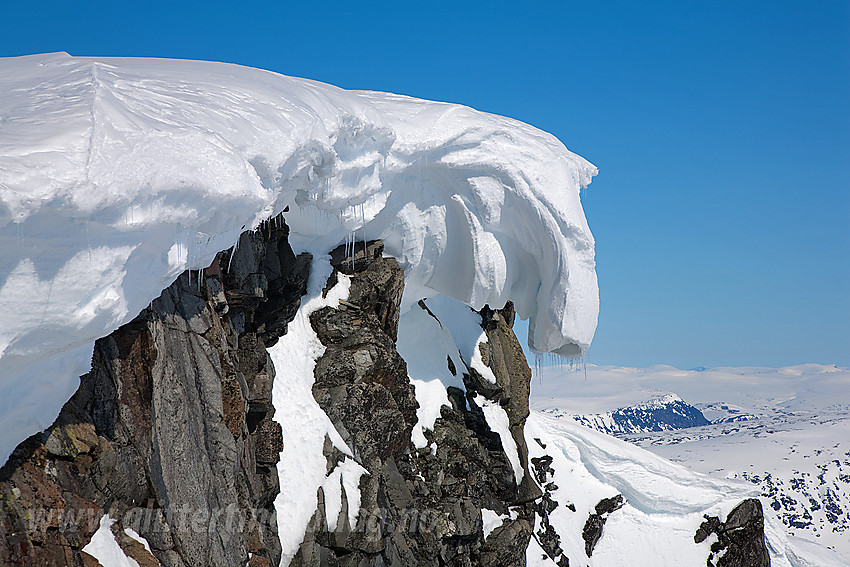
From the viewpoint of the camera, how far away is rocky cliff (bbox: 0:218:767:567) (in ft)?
18.5

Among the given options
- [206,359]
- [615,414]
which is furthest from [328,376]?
[615,414]

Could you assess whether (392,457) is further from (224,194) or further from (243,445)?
(224,194)

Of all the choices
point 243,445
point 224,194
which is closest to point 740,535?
point 243,445

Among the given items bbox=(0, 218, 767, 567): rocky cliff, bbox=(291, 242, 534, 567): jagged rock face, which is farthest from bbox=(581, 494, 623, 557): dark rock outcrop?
bbox=(291, 242, 534, 567): jagged rock face

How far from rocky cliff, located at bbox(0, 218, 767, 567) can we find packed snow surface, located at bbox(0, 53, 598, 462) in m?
0.63

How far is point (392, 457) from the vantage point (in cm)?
1146

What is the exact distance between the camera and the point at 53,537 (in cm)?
523

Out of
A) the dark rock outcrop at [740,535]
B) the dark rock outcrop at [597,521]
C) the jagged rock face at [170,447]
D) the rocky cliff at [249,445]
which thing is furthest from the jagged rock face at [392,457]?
the dark rock outcrop at [740,535]

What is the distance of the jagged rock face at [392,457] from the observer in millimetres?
9914

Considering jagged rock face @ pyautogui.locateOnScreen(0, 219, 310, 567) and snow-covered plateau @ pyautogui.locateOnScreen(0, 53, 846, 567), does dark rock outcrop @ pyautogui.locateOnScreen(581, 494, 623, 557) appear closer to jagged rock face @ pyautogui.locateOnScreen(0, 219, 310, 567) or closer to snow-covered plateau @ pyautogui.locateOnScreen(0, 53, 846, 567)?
snow-covered plateau @ pyautogui.locateOnScreen(0, 53, 846, 567)

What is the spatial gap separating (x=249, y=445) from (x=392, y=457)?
11.8 feet

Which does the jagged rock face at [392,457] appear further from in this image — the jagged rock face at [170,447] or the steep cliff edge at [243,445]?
the jagged rock face at [170,447]

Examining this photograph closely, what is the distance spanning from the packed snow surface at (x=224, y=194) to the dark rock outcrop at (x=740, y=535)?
413 inches

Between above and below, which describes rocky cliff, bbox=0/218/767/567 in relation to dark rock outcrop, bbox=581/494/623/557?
above
